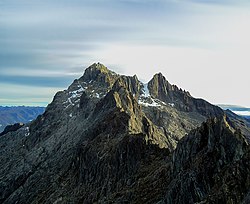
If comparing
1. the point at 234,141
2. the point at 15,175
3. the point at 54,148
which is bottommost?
the point at 15,175

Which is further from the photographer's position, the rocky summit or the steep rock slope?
the rocky summit

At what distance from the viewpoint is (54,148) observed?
188 meters

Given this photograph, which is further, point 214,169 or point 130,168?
point 130,168

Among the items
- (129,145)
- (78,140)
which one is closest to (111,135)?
(129,145)

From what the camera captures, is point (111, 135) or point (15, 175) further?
point (15, 175)

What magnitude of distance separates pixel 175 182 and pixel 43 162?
402 ft

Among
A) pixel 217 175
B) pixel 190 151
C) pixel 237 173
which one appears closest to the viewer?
pixel 237 173

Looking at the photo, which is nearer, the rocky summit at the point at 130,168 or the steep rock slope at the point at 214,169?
the steep rock slope at the point at 214,169

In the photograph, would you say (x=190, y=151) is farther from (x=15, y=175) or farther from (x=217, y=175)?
(x=15, y=175)

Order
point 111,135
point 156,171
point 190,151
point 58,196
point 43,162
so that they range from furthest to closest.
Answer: point 43,162 → point 111,135 → point 58,196 → point 156,171 → point 190,151

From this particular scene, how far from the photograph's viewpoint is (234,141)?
206 feet

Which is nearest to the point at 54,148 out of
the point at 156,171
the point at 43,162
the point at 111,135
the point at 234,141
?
the point at 43,162

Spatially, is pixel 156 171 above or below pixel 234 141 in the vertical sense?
below

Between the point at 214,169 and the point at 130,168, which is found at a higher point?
the point at 214,169
